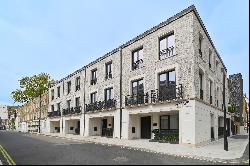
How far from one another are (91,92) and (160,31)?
1398 centimetres

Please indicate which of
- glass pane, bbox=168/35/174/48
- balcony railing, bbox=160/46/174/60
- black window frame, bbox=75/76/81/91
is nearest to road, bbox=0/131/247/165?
balcony railing, bbox=160/46/174/60

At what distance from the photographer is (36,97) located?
59688 mm

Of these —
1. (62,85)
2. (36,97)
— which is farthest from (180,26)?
(36,97)

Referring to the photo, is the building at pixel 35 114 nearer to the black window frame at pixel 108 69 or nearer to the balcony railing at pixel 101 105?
the balcony railing at pixel 101 105

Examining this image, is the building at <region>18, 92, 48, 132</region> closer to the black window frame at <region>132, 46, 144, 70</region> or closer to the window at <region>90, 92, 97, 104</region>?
the window at <region>90, 92, 97, 104</region>

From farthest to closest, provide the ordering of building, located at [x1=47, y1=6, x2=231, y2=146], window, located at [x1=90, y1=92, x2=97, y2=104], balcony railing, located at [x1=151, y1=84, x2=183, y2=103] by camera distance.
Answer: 1. window, located at [x1=90, y1=92, x2=97, y2=104]
2. balcony railing, located at [x1=151, y1=84, x2=183, y2=103]
3. building, located at [x1=47, y1=6, x2=231, y2=146]

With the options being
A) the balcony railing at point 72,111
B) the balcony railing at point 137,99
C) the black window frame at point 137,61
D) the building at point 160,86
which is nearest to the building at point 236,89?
the building at point 160,86

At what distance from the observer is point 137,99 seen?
22.0m

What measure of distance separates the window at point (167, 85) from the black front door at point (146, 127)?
442 cm

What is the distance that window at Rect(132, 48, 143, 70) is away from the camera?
23.1 metres

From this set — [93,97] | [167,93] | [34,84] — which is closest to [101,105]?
[93,97]

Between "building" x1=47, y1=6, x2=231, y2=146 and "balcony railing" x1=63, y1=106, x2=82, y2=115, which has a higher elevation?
"building" x1=47, y1=6, x2=231, y2=146

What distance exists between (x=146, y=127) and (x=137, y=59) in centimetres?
648

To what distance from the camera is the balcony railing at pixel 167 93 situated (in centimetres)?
1812
